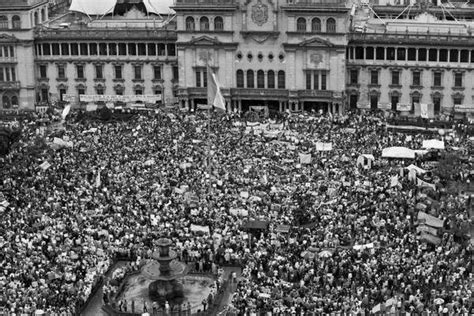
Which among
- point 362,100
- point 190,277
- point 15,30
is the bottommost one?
point 190,277

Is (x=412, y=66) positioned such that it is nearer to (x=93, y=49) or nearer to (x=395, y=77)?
(x=395, y=77)

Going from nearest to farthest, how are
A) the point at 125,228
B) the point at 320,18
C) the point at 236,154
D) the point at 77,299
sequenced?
the point at 77,299, the point at 125,228, the point at 236,154, the point at 320,18

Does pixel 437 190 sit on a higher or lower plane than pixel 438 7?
lower

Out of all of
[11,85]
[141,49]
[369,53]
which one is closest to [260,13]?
[369,53]

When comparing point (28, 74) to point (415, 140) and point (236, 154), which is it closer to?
point (236, 154)

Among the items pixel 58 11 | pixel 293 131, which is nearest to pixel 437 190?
pixel 293 131
